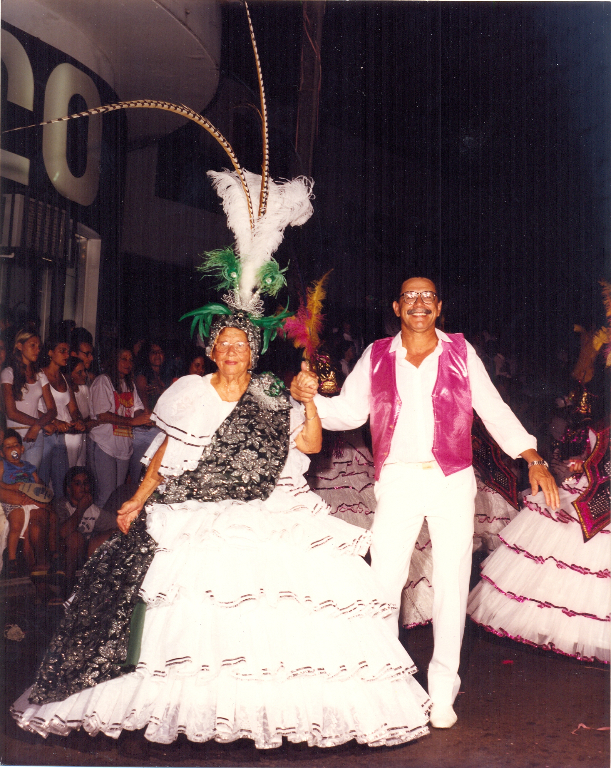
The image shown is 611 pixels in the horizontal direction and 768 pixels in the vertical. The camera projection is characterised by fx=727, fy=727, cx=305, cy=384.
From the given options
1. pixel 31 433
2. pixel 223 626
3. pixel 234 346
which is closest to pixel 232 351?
pixel 234 346

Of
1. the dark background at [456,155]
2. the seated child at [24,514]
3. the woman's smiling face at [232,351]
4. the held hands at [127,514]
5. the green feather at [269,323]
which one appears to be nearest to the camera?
the held hands at [127,514]

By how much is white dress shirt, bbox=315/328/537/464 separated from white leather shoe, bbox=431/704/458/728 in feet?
3.68

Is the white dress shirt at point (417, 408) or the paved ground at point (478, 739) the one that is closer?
the paved ground at point (478, 739)

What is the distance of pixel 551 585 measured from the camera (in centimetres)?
431

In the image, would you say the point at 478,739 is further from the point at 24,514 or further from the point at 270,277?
the point at 24,514

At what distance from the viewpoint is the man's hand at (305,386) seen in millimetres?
3457

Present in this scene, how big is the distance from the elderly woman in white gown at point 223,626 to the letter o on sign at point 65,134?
452cm

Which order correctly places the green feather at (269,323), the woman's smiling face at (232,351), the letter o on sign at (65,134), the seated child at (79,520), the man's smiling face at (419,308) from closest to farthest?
1. the woman's smiling face at (232,351)
2. the green feather at (269,323)
3. the man's smiling face at (419,308)
4. the seated child at (79,520)
5. the letter o on sign at (65,134)

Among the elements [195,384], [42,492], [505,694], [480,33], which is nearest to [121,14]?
[480,33]

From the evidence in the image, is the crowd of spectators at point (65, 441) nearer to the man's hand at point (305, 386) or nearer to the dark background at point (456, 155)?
the man's hand at point (305, 386)

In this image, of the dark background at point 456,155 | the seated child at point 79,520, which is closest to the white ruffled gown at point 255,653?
the seated child at point 79,520

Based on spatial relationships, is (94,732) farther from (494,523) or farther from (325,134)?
(325,134)

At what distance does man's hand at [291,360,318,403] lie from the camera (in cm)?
346

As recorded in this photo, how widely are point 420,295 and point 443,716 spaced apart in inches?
78.2
